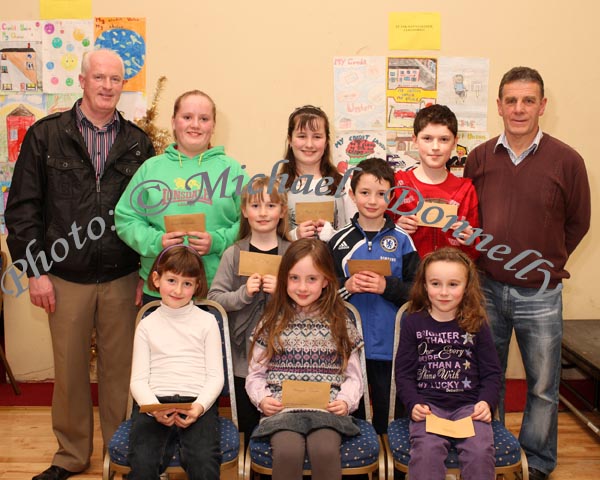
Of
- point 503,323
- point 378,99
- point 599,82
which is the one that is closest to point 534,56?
point 599,82

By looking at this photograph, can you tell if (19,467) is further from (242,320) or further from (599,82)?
(599,82)

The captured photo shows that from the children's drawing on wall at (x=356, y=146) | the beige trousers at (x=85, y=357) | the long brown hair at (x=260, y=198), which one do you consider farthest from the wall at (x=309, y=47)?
the beige trousers at (x=85, y=357)

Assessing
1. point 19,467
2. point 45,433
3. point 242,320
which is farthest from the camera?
point 45,433

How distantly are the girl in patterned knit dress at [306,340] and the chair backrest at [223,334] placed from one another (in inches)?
4.9

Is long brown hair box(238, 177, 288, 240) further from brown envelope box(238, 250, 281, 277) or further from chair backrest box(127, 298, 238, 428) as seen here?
chair backrest box(127, 298, 238, 428)

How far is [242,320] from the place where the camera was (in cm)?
292

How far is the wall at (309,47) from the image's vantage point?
13.6ft

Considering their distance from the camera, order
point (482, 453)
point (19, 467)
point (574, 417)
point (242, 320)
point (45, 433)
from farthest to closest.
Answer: point (574, 417) < point (45, 433) < point (19, 467) < point (242, 320) < point (482, 453)

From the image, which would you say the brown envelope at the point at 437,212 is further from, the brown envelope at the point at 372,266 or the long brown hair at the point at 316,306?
the long brown hair at the point at 316,306

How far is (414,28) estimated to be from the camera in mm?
4148

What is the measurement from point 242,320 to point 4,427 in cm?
200

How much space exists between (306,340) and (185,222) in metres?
0.80

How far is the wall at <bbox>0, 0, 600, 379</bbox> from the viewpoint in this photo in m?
4.15

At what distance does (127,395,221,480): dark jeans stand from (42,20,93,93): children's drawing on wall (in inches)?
103
